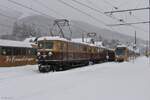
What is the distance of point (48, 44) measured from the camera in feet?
75.7

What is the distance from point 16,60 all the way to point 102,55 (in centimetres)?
2061

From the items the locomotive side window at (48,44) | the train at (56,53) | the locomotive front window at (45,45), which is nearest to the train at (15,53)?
the train at (56,53)

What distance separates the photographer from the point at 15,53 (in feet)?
90.4

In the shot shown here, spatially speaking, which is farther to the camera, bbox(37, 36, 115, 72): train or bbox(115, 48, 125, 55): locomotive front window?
bbox(115, 48, 125, 55): locomotive front window

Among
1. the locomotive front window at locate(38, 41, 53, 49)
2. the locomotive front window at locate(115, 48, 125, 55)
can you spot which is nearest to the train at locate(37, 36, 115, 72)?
the locomotive front window at locate(38, 41, 53, 49)

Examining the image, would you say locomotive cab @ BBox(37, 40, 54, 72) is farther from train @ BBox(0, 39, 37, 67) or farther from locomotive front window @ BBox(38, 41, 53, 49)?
train @ BBox(0, 39, 37, 67)

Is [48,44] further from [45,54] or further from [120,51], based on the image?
[120,51]

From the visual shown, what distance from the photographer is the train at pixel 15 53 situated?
25.7m

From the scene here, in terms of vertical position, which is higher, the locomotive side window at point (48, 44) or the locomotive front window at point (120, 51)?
the locomotive side window at point (48, 44)

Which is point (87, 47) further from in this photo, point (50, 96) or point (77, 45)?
point (50, 96)

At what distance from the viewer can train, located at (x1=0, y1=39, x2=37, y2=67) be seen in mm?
25703

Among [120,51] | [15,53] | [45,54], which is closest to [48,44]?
[45,54]

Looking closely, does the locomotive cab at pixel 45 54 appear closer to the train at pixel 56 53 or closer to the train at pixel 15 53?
the train at pixel 56 53

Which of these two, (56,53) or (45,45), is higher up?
(45,45)
